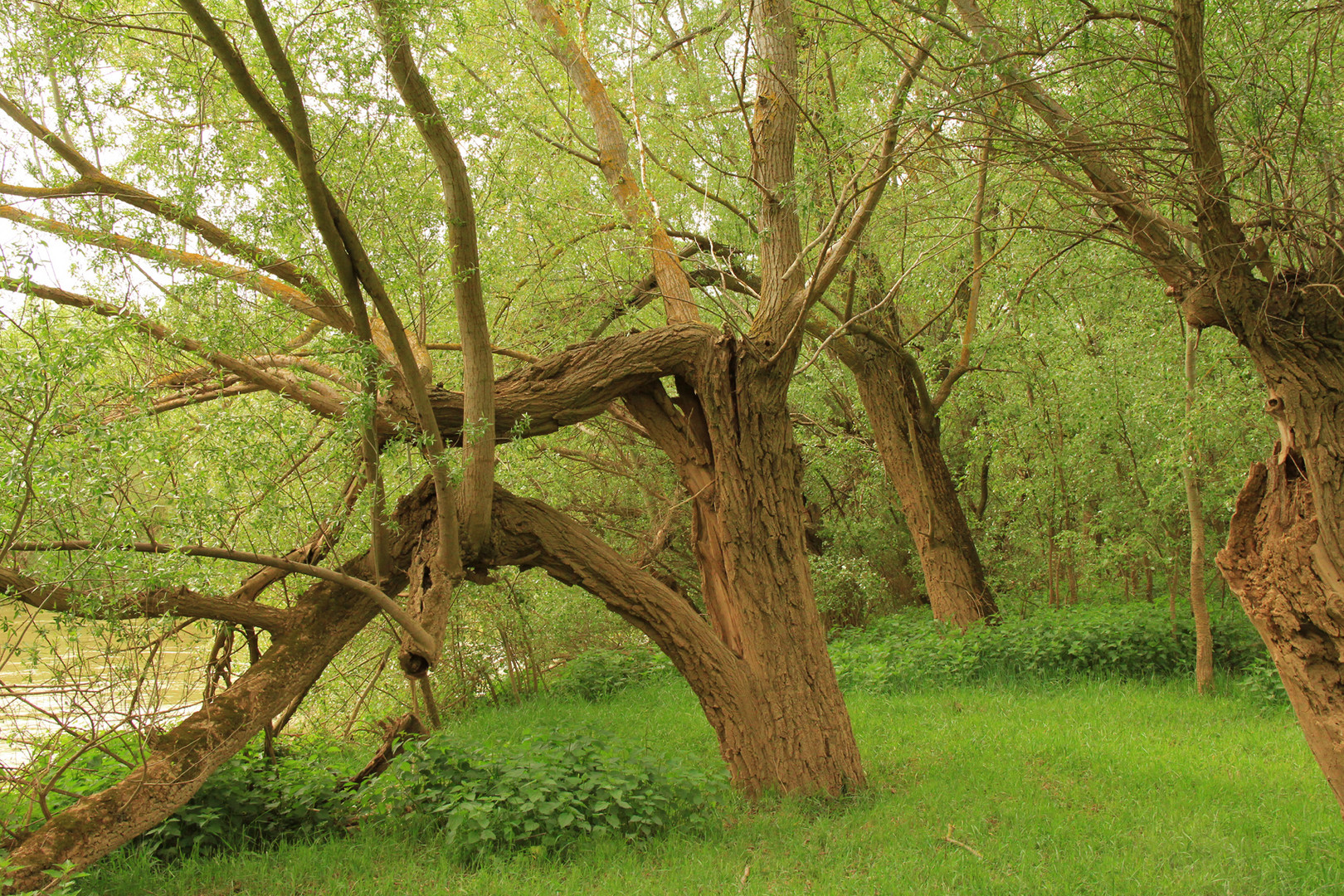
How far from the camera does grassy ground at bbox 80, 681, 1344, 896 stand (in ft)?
15.1

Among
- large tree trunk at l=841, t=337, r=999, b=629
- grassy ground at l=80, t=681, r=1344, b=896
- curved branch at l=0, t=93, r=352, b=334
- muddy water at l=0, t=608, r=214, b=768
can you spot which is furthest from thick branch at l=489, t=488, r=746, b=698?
large tree trunk at l=841, t=337, r=999, b=629

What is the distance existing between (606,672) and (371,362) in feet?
24.5

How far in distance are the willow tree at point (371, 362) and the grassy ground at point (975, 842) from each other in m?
0.61

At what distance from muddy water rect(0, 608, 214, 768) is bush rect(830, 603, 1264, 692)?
7.06 m

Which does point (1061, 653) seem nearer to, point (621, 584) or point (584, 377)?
point (621, 584)

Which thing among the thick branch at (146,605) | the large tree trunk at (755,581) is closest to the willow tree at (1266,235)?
the large tree trunk at (755,581)

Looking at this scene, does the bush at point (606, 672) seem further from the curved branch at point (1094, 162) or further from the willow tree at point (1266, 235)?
the curved branch at point (1094, 162)

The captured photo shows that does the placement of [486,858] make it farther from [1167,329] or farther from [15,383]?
[1167,329]

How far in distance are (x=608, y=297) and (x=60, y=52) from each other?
4560 millimetres

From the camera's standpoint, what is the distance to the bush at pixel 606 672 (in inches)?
418

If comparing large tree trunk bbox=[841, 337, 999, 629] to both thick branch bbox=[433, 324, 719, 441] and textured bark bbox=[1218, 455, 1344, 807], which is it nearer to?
thick branch bbox=[433, 324, 719, 441]

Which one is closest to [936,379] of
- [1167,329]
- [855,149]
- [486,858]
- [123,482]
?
[1167,329]

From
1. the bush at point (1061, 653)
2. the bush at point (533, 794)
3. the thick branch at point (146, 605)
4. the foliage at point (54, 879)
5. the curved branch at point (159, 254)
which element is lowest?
the bush at point (1061, 653)

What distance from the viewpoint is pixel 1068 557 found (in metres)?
11.7
